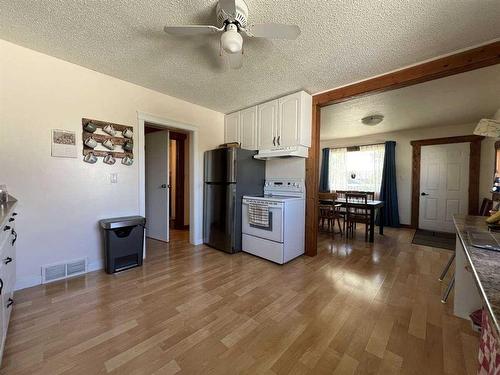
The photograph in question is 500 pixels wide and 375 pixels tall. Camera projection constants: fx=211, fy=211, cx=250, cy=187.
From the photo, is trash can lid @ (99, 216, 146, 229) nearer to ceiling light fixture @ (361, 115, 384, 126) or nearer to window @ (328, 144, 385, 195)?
ceiling light fixture @ (361, 115, 384, 126)

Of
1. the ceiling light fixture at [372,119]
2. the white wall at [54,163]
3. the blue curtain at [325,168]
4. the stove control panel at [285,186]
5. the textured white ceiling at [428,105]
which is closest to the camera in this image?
the white wall at [54,163]

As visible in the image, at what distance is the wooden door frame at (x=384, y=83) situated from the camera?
1.92m

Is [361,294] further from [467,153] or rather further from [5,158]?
[467,153]

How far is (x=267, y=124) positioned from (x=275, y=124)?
0.16 metres

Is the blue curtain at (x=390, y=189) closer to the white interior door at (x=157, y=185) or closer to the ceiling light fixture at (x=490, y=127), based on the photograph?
the ceiling light fixture at (x=490, y=127)

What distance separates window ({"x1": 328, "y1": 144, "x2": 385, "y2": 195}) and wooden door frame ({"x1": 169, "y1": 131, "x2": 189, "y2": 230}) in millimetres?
4197

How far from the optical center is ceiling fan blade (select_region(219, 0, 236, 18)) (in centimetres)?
131

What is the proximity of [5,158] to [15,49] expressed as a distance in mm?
1046

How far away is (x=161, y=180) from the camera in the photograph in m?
3.72

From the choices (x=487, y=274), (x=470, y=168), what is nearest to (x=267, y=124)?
(x=487, y=274)

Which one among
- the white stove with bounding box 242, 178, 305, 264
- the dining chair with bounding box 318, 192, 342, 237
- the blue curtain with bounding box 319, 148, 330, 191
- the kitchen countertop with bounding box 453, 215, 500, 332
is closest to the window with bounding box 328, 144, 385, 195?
the blue curtain with bounding box 319, 148, 330, 191

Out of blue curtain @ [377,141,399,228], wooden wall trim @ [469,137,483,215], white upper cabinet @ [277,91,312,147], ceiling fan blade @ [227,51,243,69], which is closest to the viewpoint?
ceiling fan blade @ [227,51,243,69]

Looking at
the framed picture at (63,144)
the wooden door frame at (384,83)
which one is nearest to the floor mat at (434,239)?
the wooden door frame at (384,83)

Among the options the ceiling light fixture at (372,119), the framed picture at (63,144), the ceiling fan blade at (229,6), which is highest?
the ceiling light fixture at (372,119)
